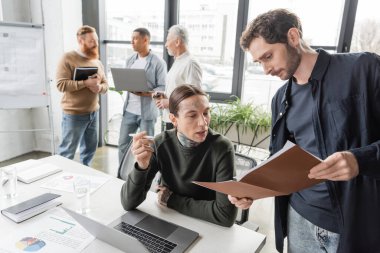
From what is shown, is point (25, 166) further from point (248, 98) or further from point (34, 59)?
point (248, 98)

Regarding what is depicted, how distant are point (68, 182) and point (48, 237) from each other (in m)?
0.50

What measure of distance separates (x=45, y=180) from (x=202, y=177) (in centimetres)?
85

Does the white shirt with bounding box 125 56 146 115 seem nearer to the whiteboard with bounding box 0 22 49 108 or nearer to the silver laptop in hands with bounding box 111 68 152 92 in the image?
the silver laptop in hands with bounding box 111 68 152 92

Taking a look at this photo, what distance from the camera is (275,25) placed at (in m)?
1.09

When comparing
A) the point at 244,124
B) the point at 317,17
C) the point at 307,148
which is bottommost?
the point at 244,124

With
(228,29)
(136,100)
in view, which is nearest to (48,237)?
(136,100)

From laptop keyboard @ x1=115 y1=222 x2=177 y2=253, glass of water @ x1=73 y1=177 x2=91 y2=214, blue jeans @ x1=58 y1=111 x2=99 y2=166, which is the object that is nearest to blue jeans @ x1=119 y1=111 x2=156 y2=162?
blue jeans @ x1=58 y1=111 x2=99 y2=166

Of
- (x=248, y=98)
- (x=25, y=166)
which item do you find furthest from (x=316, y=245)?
(x=248, y=98)

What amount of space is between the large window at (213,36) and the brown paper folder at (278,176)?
281 centimetres

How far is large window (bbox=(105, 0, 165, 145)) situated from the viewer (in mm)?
3869

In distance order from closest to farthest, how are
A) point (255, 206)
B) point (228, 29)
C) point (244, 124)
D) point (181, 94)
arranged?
point (181, 94) < point (255, 206) < point (244, 124) < point (228, 29)

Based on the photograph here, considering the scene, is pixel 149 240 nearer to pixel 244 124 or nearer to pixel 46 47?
pixel 244 124

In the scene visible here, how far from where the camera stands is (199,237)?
3.56ft

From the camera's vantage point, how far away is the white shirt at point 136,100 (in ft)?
10.1
